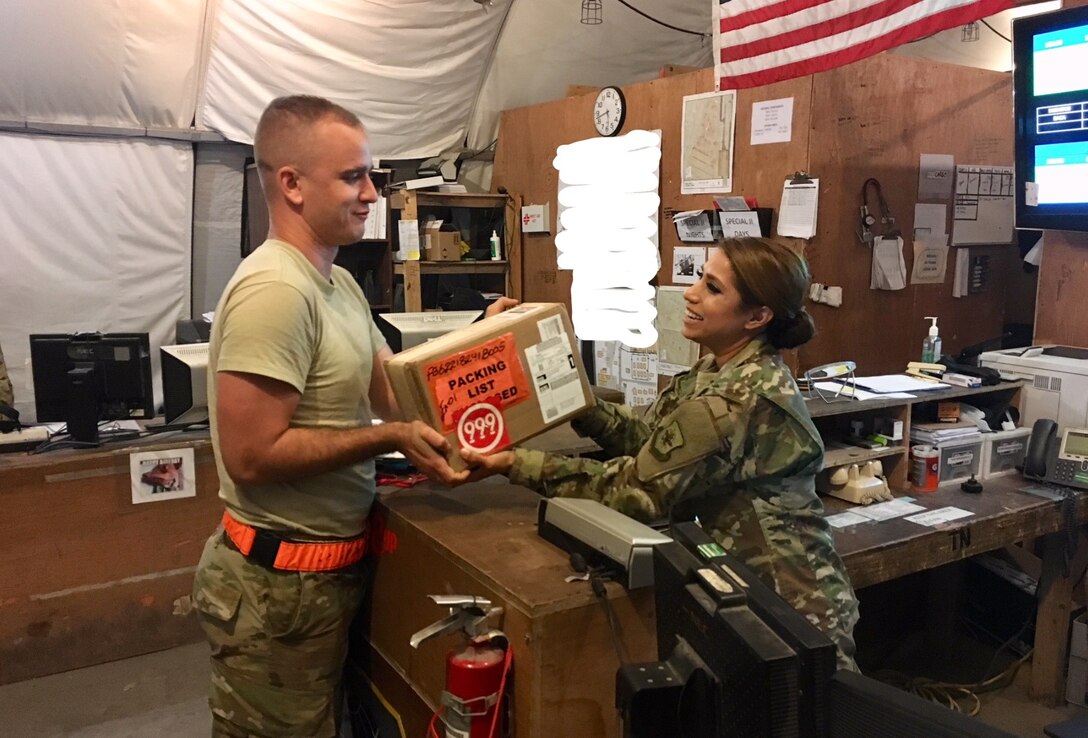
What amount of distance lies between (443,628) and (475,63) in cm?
448

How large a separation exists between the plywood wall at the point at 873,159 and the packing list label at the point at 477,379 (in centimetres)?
176

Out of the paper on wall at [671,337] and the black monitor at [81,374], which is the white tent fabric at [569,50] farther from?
the black monitor at [81,374]

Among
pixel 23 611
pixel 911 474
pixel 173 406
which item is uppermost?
pixel 173 406

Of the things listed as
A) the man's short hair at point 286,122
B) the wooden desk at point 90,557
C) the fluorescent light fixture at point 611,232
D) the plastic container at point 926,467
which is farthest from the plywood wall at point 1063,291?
the wooden desk at point 90,557

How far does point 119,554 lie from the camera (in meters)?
2.93

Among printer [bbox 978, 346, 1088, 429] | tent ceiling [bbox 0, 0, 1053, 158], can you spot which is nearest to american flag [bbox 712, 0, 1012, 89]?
printer [bbox 978, 346, 1088, 429]

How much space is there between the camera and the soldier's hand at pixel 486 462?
1.59 m

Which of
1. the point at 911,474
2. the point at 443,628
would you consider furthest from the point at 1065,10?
the point at 443,628

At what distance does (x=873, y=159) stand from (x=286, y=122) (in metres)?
2.30

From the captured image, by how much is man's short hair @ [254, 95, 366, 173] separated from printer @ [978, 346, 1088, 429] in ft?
8.15

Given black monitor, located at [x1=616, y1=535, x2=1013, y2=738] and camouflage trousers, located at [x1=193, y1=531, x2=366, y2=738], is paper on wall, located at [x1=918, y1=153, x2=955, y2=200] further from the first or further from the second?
black monitor, located at [x1=616, y1=535, x2=1013, y2=738]

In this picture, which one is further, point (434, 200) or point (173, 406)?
point (434, 200)

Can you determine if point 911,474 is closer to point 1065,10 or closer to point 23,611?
point 1065,10

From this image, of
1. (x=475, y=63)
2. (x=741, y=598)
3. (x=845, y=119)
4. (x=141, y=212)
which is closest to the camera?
(x=741, y=598)
